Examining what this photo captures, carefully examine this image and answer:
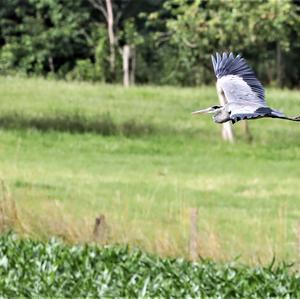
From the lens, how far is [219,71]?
2.94 metres

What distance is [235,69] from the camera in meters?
2.97

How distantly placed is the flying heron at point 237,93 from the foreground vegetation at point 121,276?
20.8ft

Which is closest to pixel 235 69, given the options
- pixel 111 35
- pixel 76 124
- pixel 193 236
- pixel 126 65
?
pixel 193 236

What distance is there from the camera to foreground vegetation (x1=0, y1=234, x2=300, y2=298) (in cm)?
939

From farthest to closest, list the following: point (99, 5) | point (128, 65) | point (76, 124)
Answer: point (99, 5), point (128, 65), point (76, 124)

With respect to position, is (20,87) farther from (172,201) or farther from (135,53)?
(172,201)

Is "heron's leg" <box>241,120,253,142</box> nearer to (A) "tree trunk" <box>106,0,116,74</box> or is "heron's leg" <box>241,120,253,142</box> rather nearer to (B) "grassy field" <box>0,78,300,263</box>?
(B) "grassy field" <box>0,78,300,263</box>

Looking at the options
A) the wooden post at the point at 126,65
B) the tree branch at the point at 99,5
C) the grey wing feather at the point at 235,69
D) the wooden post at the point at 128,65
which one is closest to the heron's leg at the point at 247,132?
the wooden post at the point at 128,65

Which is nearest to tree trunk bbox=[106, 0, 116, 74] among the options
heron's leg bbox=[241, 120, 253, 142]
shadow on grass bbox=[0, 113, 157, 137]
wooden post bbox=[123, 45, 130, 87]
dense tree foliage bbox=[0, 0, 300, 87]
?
dense tree foliage bbox=[0, 0, 300, 87]

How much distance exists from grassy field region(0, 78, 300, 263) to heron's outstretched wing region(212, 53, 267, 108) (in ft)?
27.9

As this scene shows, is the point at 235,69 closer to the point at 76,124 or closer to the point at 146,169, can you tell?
the point at 146,169

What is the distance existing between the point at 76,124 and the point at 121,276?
611 inches

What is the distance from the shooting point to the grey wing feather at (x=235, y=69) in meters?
2.88

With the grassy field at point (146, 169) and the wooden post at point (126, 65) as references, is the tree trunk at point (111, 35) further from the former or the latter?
the grassy field at point (146, 169)
